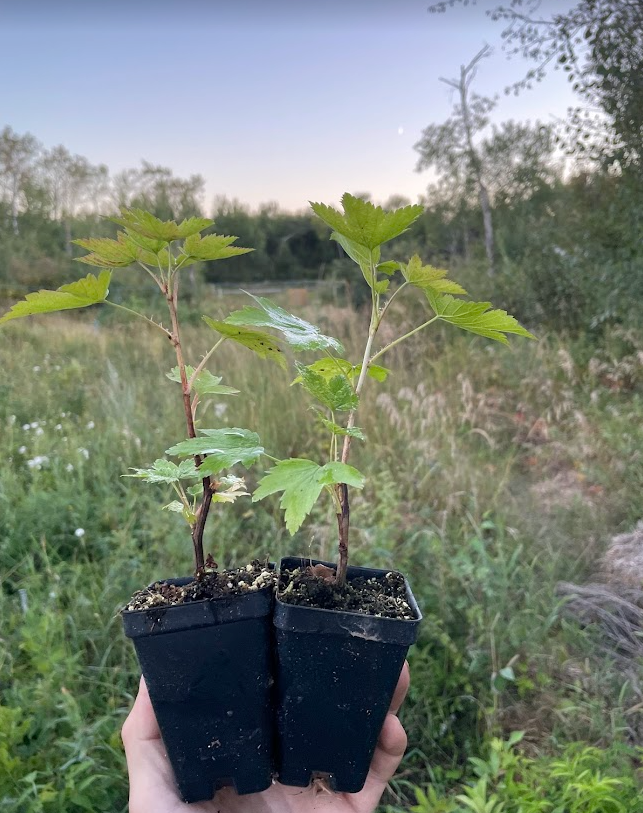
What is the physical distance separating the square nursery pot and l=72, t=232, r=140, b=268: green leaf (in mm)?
485

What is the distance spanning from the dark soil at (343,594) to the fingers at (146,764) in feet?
1.08

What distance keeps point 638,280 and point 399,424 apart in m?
2.87

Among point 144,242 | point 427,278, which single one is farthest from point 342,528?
point 144,242

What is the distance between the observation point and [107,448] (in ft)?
10.1

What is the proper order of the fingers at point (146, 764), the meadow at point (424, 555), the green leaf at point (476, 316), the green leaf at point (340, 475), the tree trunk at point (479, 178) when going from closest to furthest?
1. the green leaf at point (340, 475)
2. the green leaf at point (476, 316)
3. the fingers at point (146, 764)
4. the meadow at point (424, 555)
5. the tree trunk at point (479, 178)

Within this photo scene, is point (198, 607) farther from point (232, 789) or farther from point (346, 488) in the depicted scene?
point (232, 789)

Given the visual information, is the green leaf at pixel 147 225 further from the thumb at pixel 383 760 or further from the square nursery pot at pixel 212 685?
the thumb at pixel 383 760

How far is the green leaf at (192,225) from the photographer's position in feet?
2.28

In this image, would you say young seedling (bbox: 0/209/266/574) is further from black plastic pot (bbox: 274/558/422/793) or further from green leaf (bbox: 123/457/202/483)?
black plastic pot (bbox: 274/558/422/793)

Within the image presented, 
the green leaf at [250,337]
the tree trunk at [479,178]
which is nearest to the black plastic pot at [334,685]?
the green leaf at [250,337]

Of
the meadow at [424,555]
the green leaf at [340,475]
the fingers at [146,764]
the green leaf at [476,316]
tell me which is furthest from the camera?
the meadow at [424,555]

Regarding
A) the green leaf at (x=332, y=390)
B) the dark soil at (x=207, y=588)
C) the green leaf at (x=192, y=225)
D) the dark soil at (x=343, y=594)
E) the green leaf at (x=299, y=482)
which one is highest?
the green leaf at (x=192, y=225)

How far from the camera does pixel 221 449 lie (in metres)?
0.71

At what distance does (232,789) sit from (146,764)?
0.58ft
